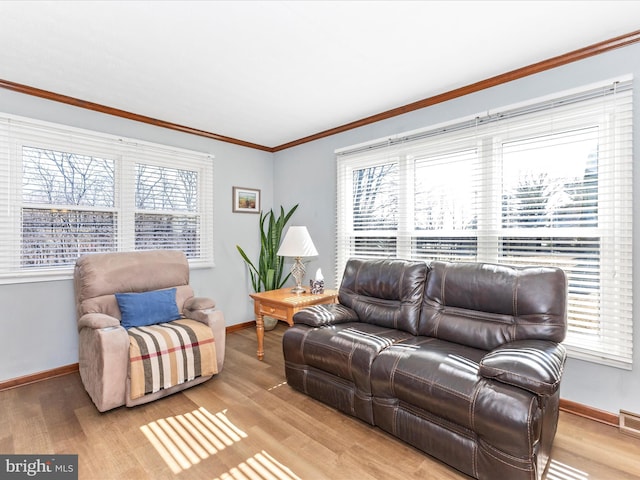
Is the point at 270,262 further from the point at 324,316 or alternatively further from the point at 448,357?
the point at 448,357

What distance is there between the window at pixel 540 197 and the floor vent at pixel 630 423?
0.32 metres

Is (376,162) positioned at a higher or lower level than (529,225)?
higher

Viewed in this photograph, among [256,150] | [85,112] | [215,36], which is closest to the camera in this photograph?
[215,36]

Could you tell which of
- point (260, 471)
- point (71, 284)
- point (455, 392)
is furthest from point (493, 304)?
point (71, 284)

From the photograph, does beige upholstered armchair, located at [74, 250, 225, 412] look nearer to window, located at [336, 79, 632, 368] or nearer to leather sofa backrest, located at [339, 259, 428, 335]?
leather sofa backrest, located at [339, 259, 428, 335]

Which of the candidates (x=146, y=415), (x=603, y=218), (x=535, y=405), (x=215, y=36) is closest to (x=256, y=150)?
(x=215, y=36)

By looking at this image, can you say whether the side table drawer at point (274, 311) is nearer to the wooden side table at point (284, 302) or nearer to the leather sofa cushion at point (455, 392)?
the wooden side table at point (284, 302)

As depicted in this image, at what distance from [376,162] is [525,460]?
282cm

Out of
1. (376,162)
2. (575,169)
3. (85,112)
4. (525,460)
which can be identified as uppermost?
(85,112)

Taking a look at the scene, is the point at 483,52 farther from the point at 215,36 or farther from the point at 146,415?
the point at 146,415

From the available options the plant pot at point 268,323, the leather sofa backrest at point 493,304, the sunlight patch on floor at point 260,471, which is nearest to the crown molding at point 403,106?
the leather sofa backrest at point 493,304

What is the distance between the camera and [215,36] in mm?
2109

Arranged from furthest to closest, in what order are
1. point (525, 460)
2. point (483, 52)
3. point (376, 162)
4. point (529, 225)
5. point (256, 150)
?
point (256, 150) → point (376, 162) → point (529, 225) → point (483, 52) → point (525, 460)

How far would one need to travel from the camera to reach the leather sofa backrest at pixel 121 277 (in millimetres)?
2771
